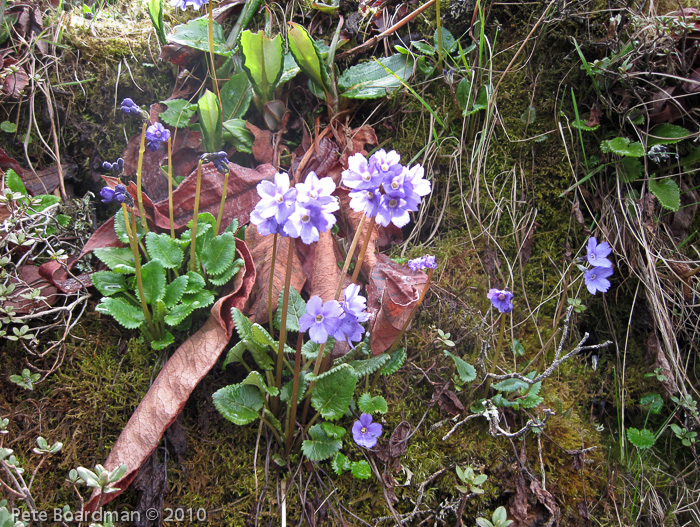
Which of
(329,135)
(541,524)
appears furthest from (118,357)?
(541,524)

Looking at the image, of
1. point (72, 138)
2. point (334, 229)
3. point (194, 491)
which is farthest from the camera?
point (72, 138)

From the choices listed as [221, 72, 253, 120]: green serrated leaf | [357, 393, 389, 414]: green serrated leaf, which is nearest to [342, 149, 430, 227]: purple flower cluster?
[357, 393, 389, 414]: green serrated leaf

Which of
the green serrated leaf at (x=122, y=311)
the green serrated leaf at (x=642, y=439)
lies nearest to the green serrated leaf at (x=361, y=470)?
the green serrated leaf at (x=122, y=311)

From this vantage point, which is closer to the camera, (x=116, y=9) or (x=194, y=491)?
(x=194, y=491)

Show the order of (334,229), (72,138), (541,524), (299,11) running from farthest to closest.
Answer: (299,11) < (72,138) < (334,229) < (541,524)

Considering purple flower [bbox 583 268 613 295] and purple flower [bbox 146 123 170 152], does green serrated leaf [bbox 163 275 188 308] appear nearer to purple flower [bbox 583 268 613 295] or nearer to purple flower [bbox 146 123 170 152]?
purple flower [bbox 146 123 170 152]

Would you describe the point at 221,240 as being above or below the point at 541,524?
above

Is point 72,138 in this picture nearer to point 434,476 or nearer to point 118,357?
point 118,357
